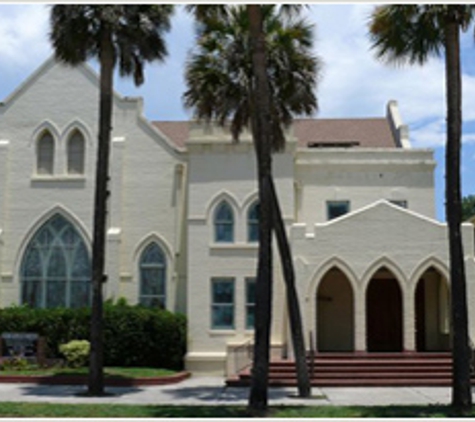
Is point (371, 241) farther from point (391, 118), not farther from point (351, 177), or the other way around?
point (391, 118)

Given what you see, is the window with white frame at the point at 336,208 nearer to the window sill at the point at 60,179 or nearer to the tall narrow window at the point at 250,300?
the tall narrow window at the point at 250,300

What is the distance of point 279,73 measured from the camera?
21406 millimetres

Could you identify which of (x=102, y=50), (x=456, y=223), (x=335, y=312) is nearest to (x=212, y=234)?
(x=335, y=312)

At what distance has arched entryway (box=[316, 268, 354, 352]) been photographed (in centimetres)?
2788

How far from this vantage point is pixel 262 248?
16797 mm

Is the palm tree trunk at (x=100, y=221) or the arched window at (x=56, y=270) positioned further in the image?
the arched window at (x=56, y=270)

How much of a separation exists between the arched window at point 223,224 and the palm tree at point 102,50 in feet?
22.9

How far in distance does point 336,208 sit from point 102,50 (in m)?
12.1

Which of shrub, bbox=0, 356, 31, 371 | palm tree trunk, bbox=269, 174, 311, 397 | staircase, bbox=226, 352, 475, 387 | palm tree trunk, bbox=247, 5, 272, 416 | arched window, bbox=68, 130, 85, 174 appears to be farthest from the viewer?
arched window, bbox=68, 130, 85, 174

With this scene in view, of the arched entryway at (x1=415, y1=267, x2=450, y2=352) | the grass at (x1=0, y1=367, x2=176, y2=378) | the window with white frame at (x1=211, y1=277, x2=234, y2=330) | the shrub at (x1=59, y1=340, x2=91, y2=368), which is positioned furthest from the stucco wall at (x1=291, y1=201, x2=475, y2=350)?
the shrub at (x1=59, y1=340, x2=91, y2=368)

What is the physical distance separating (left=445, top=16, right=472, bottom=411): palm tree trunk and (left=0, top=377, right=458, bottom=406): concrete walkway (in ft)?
8.77

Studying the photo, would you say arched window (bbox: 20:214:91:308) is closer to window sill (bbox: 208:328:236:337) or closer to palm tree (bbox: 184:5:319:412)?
window sill (bbox: 208:328:236:337)

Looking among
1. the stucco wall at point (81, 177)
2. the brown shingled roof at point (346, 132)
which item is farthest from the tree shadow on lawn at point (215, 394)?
the brown shingled roof at point (346, 132)

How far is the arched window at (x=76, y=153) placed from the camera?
29328 millimetres
